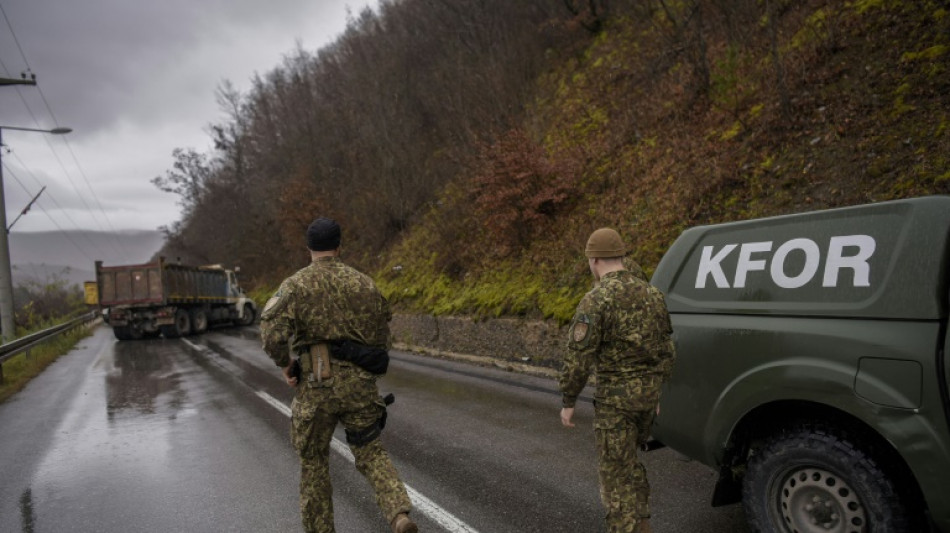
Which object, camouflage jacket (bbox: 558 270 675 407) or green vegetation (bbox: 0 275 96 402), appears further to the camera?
green vegetation (bbox: 0 275 96 402)

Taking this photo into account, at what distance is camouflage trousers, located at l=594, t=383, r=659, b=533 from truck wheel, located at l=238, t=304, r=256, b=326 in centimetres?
2772

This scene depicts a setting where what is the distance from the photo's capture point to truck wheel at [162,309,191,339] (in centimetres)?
2161

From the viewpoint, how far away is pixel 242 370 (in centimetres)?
1127

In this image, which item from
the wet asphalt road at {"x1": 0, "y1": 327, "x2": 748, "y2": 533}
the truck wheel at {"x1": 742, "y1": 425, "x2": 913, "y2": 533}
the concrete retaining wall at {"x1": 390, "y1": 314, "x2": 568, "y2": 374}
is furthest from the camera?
the concrete retaining wall at {"x1": 390, "y1": 314, "x2": 568, "y2": 374}

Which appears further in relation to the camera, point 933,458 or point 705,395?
point 705,395

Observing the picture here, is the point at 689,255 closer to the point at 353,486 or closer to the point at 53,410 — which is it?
the point at 353,486

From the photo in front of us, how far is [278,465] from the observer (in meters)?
5.17

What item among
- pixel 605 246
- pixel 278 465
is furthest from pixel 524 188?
pixel 605 246

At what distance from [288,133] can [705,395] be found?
35565 millimetres

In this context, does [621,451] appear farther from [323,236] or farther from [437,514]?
[323,236]

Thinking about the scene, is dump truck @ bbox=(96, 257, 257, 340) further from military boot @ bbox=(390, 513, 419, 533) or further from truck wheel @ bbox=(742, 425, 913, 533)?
truck wheel @ bbox=(742, 425, 913, 533)

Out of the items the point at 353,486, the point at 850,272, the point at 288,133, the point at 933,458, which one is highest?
the point at 288,133

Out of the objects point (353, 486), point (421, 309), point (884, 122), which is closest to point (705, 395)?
point (353, 486)

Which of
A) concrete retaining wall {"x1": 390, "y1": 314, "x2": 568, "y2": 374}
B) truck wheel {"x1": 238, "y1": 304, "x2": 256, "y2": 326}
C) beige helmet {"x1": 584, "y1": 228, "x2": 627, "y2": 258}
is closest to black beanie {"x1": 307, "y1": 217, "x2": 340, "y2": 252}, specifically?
beige helmet {"x1": 584, "y1": 228, "x2": 627, "y2": 258}
